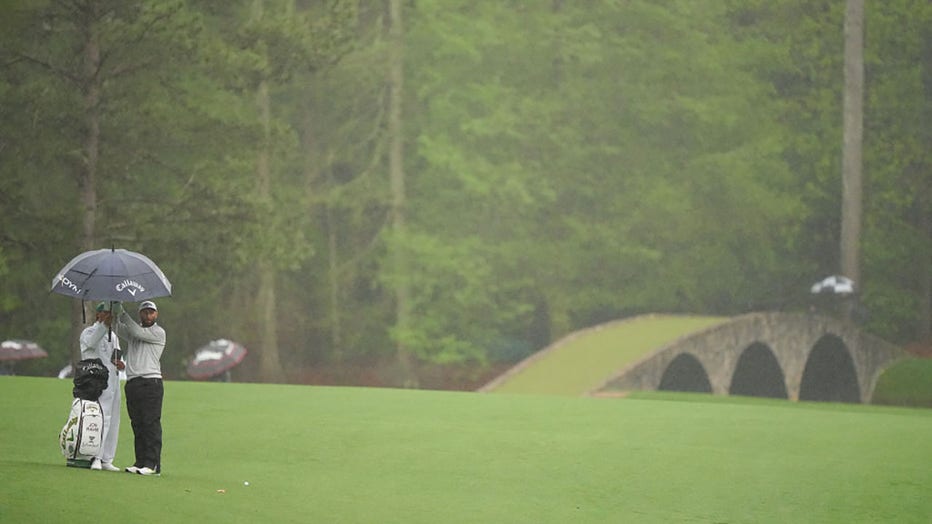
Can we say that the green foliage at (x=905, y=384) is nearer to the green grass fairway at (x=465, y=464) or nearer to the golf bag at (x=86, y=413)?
the green grass fairway at (x=465, y=464)

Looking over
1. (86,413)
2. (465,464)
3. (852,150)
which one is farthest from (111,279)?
(852,150)

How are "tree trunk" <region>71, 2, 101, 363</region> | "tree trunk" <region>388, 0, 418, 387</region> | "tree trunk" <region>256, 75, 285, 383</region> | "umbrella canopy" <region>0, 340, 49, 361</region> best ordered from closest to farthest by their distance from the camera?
"umbrella canopy" <region>0, 340, 49, 361</region>
"tree trunk" <region>71, 2, 101, 363</region>
"tree trunk" <region>256, 75, 285, 383</region>
"tree trunk" <region>388, 0, 418, 387</region>

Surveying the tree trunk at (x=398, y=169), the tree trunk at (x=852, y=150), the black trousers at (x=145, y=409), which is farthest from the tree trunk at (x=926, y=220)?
the black trousers at (x=145, y=409)

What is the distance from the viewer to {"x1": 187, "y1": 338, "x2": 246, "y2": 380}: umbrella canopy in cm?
2733

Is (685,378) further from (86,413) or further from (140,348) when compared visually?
(86,413)

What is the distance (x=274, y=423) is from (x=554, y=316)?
29781 millimetres

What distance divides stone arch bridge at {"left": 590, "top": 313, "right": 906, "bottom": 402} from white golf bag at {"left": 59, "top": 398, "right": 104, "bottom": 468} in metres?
19.5

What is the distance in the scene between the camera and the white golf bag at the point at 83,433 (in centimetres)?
1282

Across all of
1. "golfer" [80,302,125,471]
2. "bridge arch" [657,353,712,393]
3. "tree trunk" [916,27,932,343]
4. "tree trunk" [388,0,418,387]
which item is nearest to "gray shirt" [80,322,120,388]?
"golfer" [80,302,125,471]

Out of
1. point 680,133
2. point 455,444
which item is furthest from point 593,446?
point 680,133

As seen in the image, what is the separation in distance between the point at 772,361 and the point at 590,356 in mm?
7035

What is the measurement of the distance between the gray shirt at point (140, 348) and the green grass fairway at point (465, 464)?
878mm

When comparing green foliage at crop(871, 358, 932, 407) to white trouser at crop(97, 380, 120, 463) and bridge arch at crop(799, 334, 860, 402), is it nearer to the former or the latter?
bridge arch at crop(799, 334, 860, 402)

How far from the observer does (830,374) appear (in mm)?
42438
